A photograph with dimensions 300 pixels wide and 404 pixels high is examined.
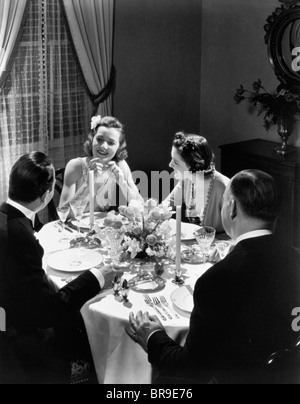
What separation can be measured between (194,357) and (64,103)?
10.2 feet

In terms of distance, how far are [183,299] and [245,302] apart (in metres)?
0.50

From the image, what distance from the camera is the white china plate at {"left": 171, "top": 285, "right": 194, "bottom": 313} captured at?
6.87 ft

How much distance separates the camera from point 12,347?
2078mm

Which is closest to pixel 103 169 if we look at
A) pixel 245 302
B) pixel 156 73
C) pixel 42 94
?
pixel 42 94

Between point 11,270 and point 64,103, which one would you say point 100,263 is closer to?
point 11,270

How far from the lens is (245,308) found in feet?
5.59

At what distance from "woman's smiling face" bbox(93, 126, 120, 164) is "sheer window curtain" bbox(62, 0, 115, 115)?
121 centimetres

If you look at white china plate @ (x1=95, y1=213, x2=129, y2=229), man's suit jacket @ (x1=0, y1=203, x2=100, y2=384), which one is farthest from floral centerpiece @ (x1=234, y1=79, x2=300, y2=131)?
man's suit jacket @ (x1=0, y1=203, x2=100, y2=384)

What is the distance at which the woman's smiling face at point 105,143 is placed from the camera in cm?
347

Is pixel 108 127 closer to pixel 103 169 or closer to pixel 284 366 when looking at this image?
pixel 103 169

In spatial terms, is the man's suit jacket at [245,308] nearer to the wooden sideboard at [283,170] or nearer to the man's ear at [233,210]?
the man's ear at [233,210]

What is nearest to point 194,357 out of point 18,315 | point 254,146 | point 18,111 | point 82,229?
point 18,315

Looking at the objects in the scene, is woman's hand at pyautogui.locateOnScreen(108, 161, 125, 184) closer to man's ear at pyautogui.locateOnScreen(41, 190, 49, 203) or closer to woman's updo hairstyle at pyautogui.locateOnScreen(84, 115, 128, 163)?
woman's updo hairstyle at pyautogui.locateOnScreen(84, 115, 128, 163)

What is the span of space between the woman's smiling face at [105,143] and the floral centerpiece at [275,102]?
164 centimetres
